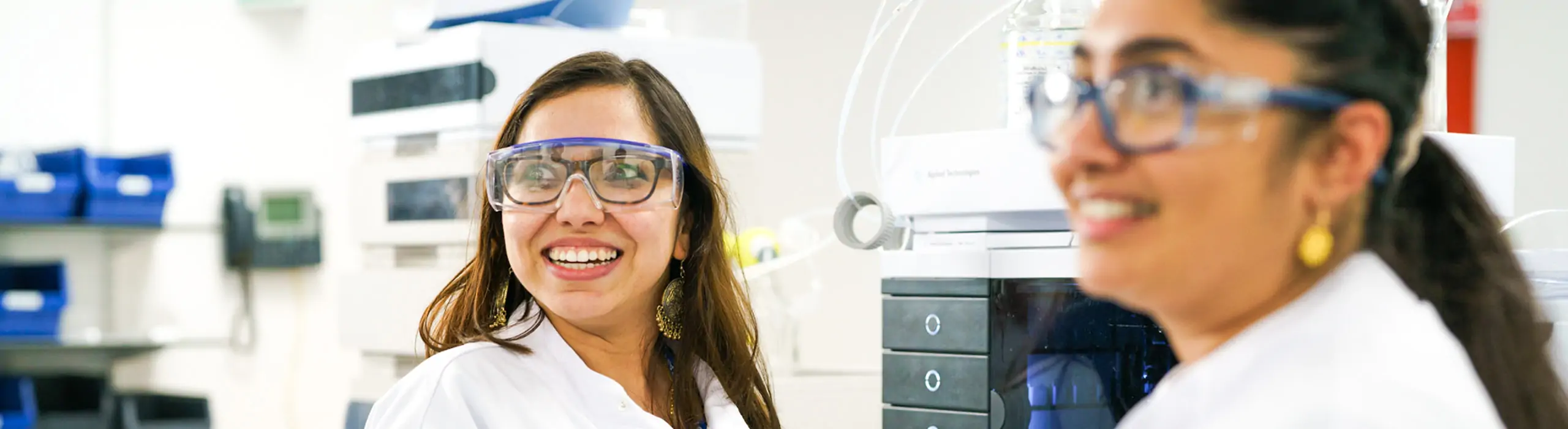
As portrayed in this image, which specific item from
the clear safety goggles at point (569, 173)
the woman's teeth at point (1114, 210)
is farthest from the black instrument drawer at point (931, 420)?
the woman's teeth at point (1114, 210)

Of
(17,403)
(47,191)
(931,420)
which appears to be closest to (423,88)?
(931,420)

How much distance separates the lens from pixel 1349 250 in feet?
1.74

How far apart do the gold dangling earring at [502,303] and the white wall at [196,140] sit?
283 cm

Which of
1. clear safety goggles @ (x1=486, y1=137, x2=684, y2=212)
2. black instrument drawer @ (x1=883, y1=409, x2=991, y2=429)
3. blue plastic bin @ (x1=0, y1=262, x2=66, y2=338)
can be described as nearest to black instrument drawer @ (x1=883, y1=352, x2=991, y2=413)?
black instrument drawer @ (x1=883, y1=409, x2=991, y2=429)

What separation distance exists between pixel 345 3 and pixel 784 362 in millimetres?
1754

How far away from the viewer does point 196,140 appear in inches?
163

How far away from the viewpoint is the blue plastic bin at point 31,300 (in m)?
3.56

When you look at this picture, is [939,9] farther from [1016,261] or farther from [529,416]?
[529,416]

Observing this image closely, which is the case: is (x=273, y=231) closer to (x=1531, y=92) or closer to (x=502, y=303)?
(x=502, y=303)

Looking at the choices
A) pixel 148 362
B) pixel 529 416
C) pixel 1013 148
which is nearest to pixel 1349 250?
pixel 529 416

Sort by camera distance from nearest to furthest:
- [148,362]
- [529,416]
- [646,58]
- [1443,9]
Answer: [529,416] < [1443,9] < [646,58] < [148,362]

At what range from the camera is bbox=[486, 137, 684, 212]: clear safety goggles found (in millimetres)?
1178

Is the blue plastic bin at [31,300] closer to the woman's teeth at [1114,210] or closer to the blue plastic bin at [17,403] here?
the blue plastic bin at [17,403]

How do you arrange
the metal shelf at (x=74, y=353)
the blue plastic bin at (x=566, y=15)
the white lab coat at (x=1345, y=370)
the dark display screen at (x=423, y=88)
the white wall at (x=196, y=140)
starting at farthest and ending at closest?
1. the white wall at (x=196, y=140)
2. the metal shelf at (x=74, y=353)
3. the blue plastic bin at (x=566, y=15)
4. the dark display screen at (x=423, y=88)
5. the white lab coat at (x=1345, y=370)
